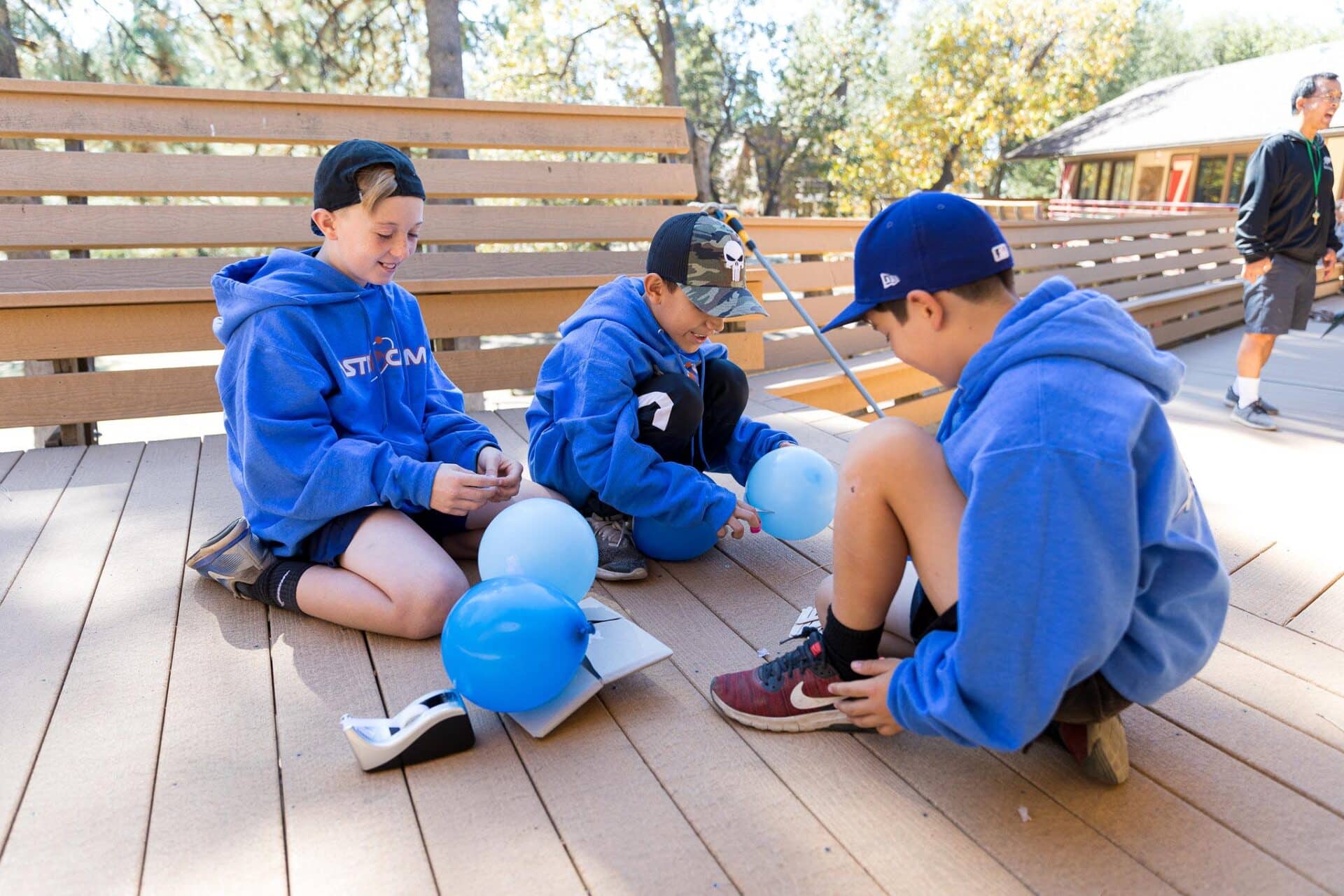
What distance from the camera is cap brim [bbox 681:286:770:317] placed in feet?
7.30

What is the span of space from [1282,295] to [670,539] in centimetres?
362

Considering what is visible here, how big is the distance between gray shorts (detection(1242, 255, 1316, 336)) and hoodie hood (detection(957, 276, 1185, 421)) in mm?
3718

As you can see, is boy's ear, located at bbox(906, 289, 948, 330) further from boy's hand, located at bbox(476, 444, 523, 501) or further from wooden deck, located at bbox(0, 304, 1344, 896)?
boy's hand, located at bbox(476, 444, 523, 501)

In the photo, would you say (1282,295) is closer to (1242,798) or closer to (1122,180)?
(1242,798)

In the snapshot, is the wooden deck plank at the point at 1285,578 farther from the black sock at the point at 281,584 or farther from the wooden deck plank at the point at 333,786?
the black sock at the point at 281,584

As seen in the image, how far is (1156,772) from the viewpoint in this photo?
1.59 metres

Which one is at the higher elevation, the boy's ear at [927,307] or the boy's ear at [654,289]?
the boy's ear at [927,307]

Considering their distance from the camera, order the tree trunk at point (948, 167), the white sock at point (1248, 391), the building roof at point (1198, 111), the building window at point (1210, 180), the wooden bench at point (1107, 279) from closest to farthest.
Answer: the white sock at point (1248, 391), the wooden bench at point (1107, 279), the building roof at point (1198, 111), the building window at point (1210, 180), the tree trunk at point (948, 167)

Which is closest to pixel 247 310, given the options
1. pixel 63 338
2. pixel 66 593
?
pixel 66 593

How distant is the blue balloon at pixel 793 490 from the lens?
2367mm

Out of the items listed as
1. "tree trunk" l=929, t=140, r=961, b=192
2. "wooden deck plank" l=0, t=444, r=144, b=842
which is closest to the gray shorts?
"wooden deck plank" l=0, t=444, r=144, b=842

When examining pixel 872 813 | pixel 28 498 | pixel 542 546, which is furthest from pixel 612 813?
pixel 28 498

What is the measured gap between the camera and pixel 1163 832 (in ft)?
4.75

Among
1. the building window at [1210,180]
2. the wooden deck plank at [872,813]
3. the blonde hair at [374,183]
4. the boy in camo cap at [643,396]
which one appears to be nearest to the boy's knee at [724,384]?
the boy in camo cap at [643,396]
